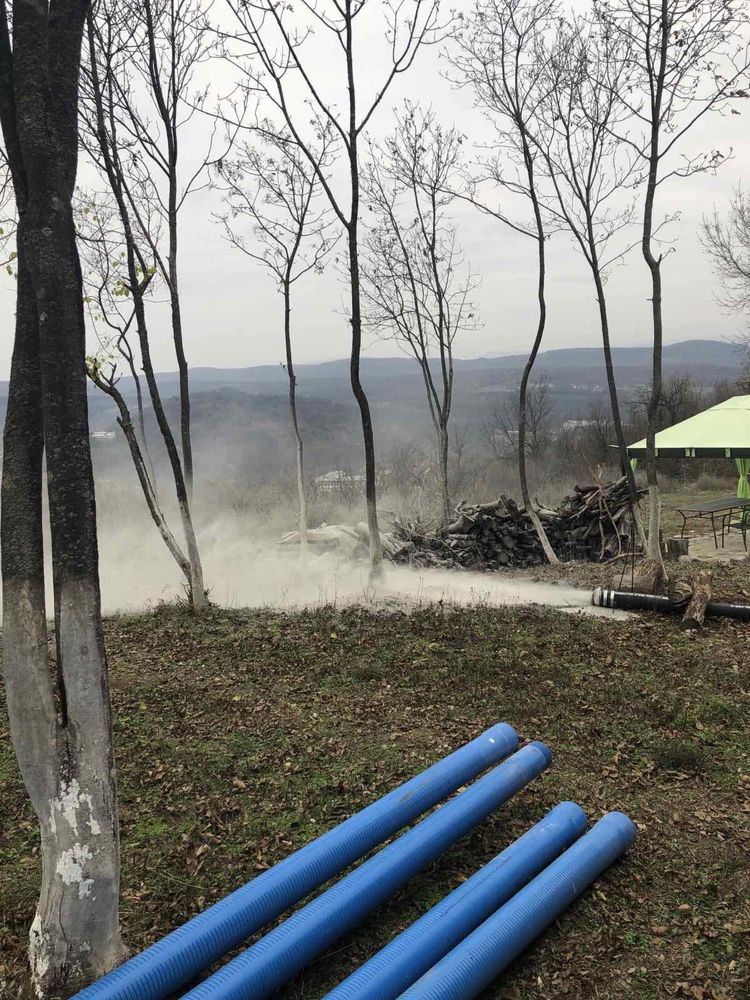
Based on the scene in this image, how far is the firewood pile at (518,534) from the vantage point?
531 inches

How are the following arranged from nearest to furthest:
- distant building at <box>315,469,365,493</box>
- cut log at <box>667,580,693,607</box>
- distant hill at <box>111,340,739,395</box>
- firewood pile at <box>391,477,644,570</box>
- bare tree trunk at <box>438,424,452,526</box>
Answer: cut log at <box>667,580,693,607</box> < firewood pile at <box>391,477,644,570</box> < bare tree trunk at <box>438,424,452,526</box> < distant building at <box>315,469,365,493</box> < distant hill at <box>111,340,739,395</box>

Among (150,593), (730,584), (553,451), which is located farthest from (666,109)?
(553,451)

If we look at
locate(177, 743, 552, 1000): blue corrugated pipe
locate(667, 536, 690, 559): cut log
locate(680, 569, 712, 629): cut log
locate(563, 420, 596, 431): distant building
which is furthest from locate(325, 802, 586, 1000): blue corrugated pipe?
locate(563, 420, 596, 431): distant building

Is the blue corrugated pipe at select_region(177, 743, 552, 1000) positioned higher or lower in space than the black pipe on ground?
higher

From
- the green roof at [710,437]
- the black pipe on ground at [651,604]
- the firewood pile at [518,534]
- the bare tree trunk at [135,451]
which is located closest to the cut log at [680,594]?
the black pipe on ground at [651,604]

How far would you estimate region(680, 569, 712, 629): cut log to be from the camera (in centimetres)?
730

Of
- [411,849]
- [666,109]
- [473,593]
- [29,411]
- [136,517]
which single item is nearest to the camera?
[29,411]

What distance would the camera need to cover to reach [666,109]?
8500 mm

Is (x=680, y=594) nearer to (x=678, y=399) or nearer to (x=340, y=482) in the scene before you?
(x=340, y=482)

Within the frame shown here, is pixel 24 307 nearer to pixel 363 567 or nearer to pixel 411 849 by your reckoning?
pixel 411 849

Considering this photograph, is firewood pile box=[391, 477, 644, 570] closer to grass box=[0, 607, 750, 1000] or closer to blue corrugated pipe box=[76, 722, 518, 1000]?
grass box=[0, 607, 750, 1000]

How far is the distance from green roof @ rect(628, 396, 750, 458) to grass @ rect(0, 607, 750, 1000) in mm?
5670

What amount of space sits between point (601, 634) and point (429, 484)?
48.7 ft

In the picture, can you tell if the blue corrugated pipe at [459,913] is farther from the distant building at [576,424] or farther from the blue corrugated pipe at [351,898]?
the distant building at [576,424]
